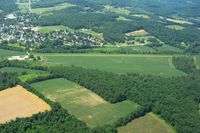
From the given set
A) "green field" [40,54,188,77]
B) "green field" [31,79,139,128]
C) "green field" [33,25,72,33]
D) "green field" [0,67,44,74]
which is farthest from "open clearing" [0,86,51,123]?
"green field" [33,25,72,33]

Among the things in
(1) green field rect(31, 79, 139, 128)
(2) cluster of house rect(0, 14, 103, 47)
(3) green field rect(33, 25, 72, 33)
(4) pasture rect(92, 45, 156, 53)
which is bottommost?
(4) pasture rect(92, 45, 156, 53)

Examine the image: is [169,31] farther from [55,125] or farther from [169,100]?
[55,125]

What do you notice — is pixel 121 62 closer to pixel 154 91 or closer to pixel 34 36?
pixel 154 91

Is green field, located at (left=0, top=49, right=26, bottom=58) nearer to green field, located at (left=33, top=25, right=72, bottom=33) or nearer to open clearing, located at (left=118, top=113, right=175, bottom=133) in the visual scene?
green field, located at (left=33, top=25, right=72, bottom=33)

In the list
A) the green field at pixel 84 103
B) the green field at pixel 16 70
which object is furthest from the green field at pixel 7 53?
the green field at pixel 84 103

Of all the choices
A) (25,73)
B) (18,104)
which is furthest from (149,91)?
(25,73)

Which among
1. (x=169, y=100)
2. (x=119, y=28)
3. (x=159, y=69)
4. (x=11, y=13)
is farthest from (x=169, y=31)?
(x=169, y=100)
